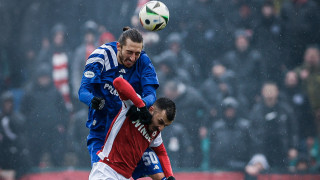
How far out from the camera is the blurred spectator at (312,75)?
29.9ft

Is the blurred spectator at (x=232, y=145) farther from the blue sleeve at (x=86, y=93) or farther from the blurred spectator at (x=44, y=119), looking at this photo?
the blue sleeve at (x=86, y=93)

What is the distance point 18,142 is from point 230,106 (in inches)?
150

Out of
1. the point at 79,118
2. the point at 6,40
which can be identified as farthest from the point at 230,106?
the point at 6,40

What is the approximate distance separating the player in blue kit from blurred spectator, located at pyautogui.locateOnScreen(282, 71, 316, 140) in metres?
4.72

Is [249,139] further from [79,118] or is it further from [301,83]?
[79,118]

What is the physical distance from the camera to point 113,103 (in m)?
4.84

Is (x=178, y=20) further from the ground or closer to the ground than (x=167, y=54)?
further from the ground

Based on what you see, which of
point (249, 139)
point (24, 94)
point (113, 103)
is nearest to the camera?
point (113, 103)

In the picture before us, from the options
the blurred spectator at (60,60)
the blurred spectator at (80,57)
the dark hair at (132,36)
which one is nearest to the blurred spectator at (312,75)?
the blurred spectator at (80,57)

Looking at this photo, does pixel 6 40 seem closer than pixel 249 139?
No

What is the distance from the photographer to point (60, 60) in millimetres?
9539

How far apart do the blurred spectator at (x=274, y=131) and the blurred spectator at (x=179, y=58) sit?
47.2 inches

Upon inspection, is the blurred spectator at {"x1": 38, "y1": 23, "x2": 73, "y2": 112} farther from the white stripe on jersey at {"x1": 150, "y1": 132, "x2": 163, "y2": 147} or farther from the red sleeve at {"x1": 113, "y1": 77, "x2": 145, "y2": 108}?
the red sleeve at {"x1": 113, "y1": 77, "x2": 145, "y2": 108}

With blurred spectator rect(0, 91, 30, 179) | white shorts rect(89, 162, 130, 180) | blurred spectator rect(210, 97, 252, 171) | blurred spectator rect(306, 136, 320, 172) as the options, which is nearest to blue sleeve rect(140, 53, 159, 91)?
white shorts rect(89, 162, 130, 180)
